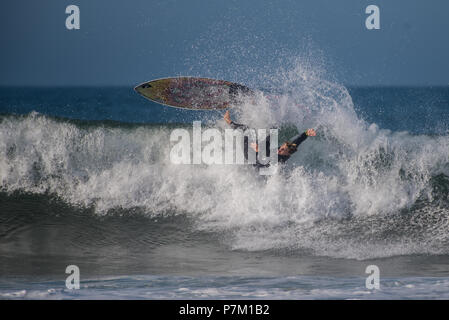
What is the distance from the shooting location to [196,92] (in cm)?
1008

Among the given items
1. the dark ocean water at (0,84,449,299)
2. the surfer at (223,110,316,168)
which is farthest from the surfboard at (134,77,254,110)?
the surfer at (223,110,316,168)

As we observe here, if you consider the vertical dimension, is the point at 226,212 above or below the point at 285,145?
below

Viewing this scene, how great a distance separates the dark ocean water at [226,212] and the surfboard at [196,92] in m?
0.29

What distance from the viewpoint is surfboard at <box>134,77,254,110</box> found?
9969mm

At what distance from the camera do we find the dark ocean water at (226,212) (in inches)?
256

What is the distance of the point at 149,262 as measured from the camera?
7191 mm

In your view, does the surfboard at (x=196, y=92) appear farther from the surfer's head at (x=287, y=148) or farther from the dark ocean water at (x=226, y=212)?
the surfer's head at (x=287, y=148)

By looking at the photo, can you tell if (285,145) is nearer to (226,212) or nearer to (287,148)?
(287,148)

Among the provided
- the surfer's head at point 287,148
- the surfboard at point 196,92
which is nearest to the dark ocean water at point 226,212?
the surfboard at point 196,92

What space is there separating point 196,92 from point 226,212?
8.62 ft

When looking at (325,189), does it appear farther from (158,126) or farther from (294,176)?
(158,126)

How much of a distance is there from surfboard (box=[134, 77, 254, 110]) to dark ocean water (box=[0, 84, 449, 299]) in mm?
289

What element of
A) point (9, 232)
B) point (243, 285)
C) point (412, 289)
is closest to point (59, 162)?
point (9, 232)

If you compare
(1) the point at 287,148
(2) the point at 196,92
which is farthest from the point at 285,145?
(2) the point at 196,92
